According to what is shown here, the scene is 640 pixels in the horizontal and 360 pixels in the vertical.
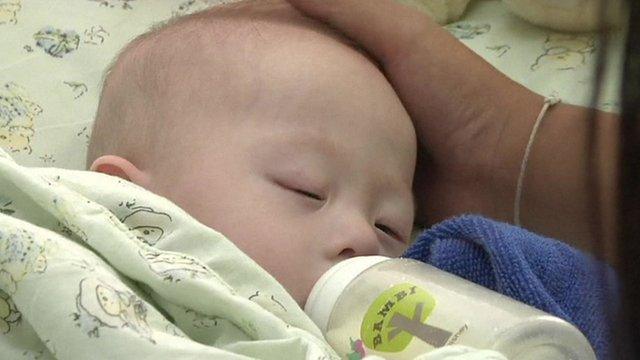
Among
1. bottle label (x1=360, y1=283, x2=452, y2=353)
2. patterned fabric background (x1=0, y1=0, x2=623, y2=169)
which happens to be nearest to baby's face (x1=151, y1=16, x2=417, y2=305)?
bottle label (x1=360, y1=283, x2=452, y2=353)

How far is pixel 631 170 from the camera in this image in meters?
0.38

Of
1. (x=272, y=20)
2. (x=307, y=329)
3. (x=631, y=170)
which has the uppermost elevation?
(x=631, y=170)

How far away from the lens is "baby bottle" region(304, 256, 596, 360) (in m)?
0.61

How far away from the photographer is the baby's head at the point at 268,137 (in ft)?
2.73

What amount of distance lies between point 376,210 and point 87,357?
41 centimetres

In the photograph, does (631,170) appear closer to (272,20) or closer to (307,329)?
(307,329)

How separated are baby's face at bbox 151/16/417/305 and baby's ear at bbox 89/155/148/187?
0.04 meters

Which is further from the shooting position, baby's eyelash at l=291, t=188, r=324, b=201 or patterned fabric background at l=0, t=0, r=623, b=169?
patterned fabric background at l=0, t=0, r=623, b=169

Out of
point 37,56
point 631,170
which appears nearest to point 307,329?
point 631,170

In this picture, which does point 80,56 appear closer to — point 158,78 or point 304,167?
point 158,78

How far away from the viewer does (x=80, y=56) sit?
4.11 ft

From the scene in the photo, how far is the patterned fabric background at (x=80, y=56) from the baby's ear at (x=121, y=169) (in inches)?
9.0

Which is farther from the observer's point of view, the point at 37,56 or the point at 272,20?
the point at 37,56

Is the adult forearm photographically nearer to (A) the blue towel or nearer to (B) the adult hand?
(B) the adult hand
